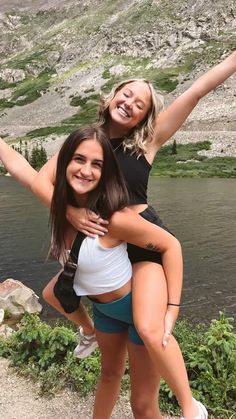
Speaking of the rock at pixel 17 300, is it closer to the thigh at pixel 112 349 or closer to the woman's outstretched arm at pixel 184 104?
the thigh at pixel 112 349

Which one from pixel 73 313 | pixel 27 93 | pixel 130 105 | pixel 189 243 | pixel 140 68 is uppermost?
pixel 130 105

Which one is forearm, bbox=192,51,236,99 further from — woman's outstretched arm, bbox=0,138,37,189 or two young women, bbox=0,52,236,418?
woman's outstretched arm, bbox=0,138,37,189

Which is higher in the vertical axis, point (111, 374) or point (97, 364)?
point (111, 374)

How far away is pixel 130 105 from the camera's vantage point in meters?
4.20

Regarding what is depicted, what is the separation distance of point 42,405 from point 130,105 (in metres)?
4.20

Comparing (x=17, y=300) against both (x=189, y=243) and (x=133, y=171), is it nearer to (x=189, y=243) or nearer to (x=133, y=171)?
(x=133, y=171)

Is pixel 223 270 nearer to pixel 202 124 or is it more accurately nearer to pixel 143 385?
pixel 143 385

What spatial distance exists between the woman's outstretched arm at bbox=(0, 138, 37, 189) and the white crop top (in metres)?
0.80

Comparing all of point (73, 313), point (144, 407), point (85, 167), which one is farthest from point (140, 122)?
point (144, 407)

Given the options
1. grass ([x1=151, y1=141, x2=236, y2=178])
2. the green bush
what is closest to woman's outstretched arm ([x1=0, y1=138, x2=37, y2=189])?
the green bush

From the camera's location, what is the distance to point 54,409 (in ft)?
20.4

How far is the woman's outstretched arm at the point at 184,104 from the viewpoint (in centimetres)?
432

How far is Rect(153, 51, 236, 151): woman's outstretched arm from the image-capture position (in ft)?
14.2

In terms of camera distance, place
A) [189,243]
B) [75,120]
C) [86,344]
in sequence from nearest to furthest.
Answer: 1. [86,344]
2. [189,243]
3. [75,120]
